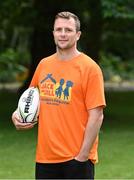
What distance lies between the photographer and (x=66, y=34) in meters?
4.80

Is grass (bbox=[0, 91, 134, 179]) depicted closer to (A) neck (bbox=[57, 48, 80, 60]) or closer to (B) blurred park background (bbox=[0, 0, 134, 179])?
(B) blurred park background (bbox=[0, 0, 134, 179])

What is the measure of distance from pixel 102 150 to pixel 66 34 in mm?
7337

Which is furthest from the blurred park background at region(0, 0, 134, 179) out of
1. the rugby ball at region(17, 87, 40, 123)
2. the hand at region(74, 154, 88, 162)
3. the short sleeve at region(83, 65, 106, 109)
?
the short sleeve at region(83, 65, 106, 109)

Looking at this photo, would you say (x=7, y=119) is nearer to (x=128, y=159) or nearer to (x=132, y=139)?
(x=132, y=139)

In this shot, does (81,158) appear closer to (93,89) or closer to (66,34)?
(93,89)

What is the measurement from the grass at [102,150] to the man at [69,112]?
4.27 metres

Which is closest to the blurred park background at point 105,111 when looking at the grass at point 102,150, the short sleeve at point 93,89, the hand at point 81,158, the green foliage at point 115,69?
the grass at point 102,150

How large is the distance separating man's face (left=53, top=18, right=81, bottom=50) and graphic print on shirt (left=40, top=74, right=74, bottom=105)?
0.27 metres

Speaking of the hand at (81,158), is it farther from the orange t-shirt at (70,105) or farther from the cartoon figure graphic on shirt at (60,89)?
the cartoon figure graphic on shirt at (60,89)

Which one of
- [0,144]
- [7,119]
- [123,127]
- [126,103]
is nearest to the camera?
[0,144]

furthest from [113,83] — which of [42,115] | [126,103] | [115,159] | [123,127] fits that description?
[42,115]

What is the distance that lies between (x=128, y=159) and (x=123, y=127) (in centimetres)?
537

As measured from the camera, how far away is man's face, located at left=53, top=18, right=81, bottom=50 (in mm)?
4801

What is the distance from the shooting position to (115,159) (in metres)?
10.8
